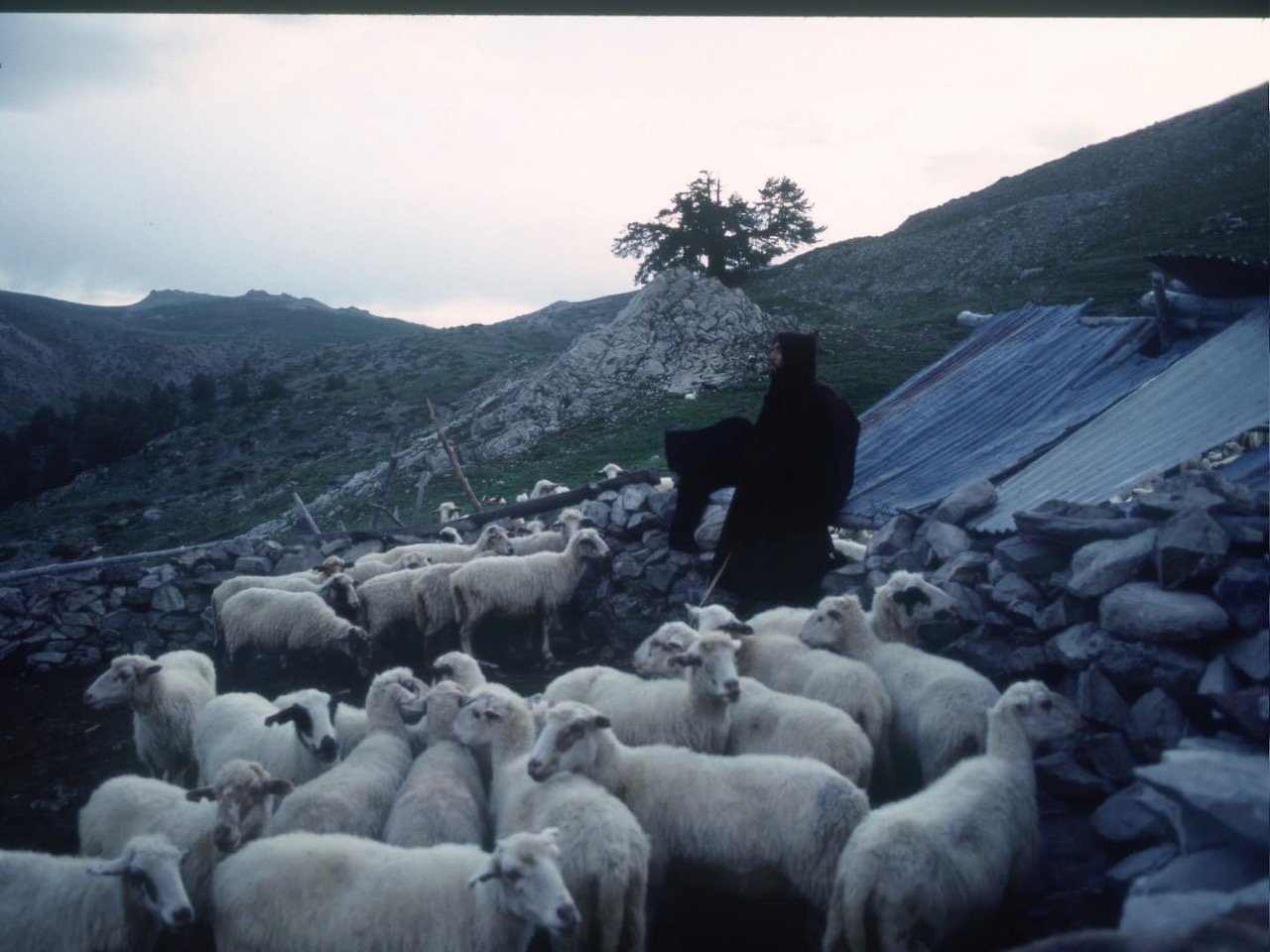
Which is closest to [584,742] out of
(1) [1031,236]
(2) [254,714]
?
(2) [254,714]

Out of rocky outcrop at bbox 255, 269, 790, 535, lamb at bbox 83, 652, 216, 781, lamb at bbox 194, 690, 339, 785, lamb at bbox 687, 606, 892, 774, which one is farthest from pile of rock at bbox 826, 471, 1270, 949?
rocky outcrop at bbox 255, 269, 790, 535

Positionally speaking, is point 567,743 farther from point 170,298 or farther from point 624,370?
point 170,298

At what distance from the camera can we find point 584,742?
14.5 ft

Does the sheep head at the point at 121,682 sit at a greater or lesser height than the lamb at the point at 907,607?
greater

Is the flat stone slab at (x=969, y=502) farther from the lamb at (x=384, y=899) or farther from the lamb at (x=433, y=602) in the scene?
the lamb at (x=433, y=602)

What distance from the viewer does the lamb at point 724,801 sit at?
156 inches

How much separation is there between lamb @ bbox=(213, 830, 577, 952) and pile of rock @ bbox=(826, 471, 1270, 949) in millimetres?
2187

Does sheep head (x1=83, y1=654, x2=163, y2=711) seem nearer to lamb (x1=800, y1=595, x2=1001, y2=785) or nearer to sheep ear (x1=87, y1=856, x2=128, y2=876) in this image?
sheep ear (x1=87, y1=856, x2=128, y2=876)

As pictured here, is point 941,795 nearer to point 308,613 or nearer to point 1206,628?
point 1206,628

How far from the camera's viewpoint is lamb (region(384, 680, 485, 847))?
4418 mm

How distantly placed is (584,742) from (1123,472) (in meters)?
4.35

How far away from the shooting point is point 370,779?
4.94m

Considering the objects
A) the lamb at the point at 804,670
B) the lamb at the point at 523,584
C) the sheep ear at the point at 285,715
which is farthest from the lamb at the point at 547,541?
the sheep ear at the point at 285,715

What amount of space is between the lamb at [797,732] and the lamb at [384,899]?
1.77 meters
